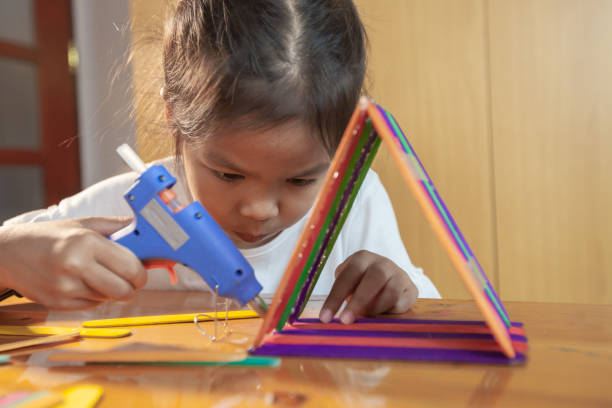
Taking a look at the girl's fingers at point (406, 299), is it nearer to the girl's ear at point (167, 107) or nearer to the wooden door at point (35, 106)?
the girl's ear at point (167, 107)

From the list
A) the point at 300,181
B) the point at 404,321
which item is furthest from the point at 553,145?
the point at 404,321

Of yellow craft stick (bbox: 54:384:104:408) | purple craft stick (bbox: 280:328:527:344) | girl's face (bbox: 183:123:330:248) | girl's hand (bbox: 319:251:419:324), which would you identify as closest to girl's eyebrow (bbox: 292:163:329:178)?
girl's face (bbox: 183:123:330:248)

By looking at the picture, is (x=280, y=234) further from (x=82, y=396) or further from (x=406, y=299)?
(x=82, y=396)

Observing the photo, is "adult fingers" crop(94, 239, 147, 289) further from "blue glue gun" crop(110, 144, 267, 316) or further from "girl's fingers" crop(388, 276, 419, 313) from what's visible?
"girl's fingers" crop(388, 276, 419, 313)

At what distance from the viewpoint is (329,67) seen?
2.33ft

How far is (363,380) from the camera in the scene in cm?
38

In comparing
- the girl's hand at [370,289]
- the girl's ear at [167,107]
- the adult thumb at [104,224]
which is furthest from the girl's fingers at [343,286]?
the girl's ear at [167,107]

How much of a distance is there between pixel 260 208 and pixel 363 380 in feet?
1.09

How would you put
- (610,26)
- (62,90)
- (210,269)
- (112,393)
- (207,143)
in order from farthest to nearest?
1. (62,90)
2. (610,26)
3. (207,143)
4. (210,269)
5. (112,393)

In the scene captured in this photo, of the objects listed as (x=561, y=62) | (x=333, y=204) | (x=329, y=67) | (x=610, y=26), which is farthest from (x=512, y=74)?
(x=333, y=204)

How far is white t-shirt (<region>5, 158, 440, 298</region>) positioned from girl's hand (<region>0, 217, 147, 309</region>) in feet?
1.14

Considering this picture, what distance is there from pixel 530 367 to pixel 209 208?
46 centimetres

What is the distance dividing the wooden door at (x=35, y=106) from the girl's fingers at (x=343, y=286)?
6.32 ft

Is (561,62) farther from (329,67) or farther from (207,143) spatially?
(207,143)
